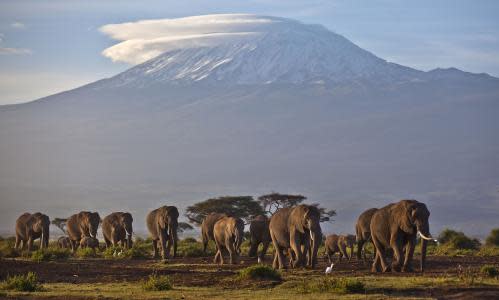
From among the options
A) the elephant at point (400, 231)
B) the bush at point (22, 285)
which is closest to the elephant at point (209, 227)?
the elephant at point (400, 231)

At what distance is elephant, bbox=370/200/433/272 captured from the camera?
25172 mm

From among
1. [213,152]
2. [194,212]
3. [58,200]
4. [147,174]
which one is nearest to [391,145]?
[213,152]

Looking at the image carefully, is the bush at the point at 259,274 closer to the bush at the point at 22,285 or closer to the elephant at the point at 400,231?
the elephant at the point at 400,231

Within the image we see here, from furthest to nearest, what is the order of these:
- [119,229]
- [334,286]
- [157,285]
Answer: [119,229] → [157,285] → [334,286]

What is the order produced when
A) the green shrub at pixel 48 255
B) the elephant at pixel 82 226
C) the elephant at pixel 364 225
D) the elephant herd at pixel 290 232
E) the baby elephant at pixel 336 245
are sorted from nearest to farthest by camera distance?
1. the elephant herd at pixel 290 232
2. the elephant at pixel 364 225
3. the green shrub at pixel 48 255
4. the baby elephant at pixel 336 245
5. the elephant at pixel 82 226

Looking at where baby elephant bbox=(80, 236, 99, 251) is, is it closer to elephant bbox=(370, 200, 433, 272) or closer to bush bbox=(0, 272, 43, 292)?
elephant bbox=(370, 200, 433, 272)

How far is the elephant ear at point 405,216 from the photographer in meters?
25.4

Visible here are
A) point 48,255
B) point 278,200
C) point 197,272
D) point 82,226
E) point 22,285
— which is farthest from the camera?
point 278,200

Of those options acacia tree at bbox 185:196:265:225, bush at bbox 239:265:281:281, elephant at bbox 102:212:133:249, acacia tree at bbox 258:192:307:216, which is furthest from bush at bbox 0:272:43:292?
acacia tree at bbox 258:192:307:216

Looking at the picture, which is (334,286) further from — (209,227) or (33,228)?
(33,228)

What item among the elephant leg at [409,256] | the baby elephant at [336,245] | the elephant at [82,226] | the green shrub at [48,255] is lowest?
the elephant leg at [409,256]

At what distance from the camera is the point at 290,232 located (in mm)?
28719

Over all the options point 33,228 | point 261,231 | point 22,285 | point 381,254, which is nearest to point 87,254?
point 33,228

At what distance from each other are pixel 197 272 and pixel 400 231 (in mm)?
5342
